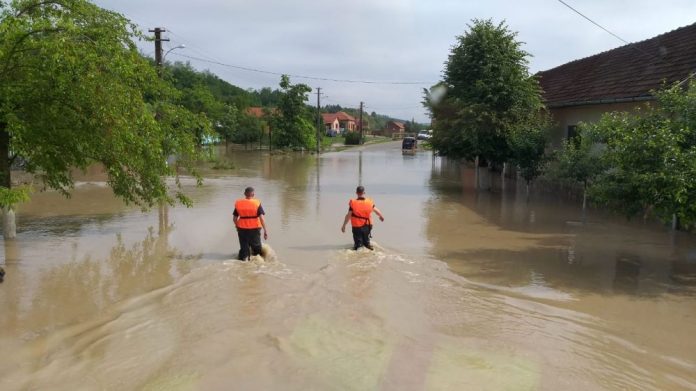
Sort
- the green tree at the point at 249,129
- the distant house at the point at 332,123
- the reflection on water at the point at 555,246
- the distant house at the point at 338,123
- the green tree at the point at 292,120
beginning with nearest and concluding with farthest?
the reflection on water at the point at 555,246 → the green tree at the point at 292,120 → the green tree at the point at 249,129 → the distant house at the point at 332,123 → the distant house at the point at 338,123

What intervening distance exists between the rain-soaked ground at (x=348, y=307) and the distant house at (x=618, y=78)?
4.56 meters

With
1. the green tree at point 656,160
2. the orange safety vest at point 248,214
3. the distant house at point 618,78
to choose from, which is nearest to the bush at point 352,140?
the distant house at point 618,78

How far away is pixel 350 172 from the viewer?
35.2m

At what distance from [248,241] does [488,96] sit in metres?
12.8

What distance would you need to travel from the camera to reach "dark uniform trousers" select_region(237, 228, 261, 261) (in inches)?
432

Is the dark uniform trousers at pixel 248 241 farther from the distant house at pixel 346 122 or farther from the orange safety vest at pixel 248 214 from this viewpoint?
the distant house at pixel 346 122

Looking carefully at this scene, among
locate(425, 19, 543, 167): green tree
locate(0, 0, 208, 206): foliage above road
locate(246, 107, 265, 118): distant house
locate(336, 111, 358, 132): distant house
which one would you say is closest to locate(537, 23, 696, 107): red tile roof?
locate(425, 19, 543, 167): green tree

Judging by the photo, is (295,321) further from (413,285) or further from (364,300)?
(413,285)

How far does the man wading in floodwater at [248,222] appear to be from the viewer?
35.5 ft

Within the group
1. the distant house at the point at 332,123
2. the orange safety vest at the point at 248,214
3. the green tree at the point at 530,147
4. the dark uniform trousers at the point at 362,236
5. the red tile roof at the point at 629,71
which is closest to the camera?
the orange safety vest at the point at 248,214

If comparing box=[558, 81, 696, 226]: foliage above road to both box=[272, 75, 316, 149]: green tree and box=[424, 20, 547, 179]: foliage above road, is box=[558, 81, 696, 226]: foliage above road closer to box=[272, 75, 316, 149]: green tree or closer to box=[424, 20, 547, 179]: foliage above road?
box=[424, 20, 547, 179]: foliage above road

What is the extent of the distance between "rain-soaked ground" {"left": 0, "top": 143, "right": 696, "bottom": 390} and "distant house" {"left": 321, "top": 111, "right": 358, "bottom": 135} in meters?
105

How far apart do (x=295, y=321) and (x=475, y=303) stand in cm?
282

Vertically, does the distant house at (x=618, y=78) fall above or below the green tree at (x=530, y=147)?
above
